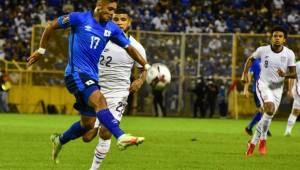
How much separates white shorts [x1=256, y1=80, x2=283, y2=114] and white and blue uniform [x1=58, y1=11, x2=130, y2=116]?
709 cm

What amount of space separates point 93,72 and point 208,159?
4997mm

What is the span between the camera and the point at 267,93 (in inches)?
731

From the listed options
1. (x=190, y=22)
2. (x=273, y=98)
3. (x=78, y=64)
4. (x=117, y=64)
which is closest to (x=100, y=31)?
(x=78, y=64)

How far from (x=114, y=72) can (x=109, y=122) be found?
314cm

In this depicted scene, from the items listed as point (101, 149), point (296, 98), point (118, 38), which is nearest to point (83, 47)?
point (118, 38)

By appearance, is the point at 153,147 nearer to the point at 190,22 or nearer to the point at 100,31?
the point at 100,31

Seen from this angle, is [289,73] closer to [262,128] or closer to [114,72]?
[262,128]

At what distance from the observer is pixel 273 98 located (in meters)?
18.6

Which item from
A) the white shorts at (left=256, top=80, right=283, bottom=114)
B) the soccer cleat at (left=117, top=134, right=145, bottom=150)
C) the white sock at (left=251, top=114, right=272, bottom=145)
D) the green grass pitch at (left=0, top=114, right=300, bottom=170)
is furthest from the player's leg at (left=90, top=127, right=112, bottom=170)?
the white shorts at (left=256, top=80, right=283, bottom=114)

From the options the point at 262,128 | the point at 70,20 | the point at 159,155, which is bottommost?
the point at 159,155

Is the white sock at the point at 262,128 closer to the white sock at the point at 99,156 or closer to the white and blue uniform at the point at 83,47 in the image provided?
the white sock at the point at 99,156

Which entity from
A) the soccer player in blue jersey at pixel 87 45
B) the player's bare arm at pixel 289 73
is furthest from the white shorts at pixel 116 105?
the player's bare arm at pixel 289 73

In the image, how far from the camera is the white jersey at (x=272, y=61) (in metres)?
18.9

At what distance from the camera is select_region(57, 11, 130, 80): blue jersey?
11820 millimetres
